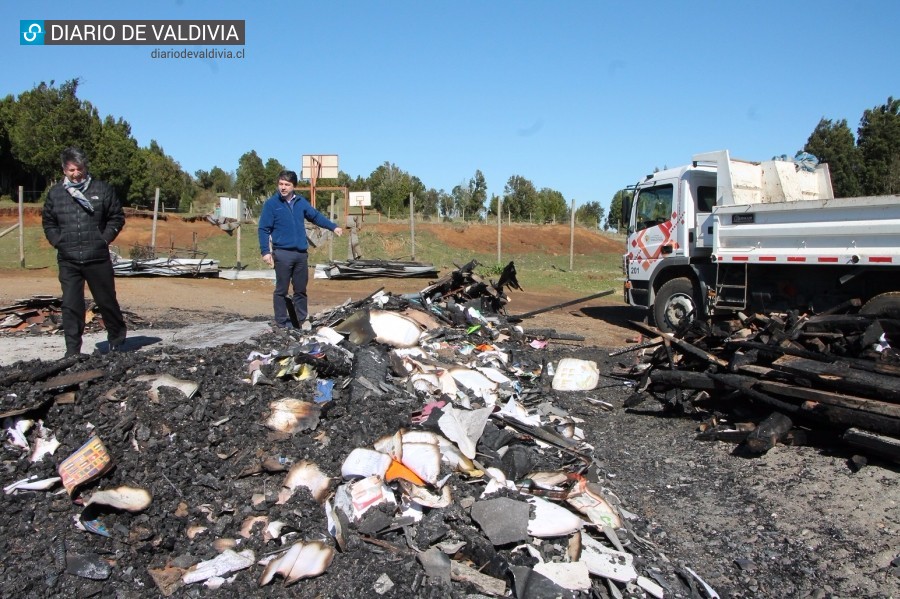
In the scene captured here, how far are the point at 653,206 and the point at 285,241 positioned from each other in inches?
287

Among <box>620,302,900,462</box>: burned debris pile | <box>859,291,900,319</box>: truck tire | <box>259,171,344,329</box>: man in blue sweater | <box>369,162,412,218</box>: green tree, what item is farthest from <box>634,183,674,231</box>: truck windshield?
<box>369,162,412,218</box>: green tree

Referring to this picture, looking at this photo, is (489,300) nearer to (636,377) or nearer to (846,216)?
(636,377)

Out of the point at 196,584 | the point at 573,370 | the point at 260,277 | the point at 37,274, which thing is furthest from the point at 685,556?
the point at 37,274

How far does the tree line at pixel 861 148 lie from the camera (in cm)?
3016

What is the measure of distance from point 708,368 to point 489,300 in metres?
3.83

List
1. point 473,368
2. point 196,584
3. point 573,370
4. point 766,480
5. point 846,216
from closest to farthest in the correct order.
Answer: point 196,584 → point 766,480 → point 473,368 → point 573,370 → point 846,216

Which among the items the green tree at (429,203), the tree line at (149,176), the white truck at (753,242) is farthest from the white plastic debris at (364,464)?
the green tree at (429,203)

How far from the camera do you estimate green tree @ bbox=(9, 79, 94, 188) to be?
37.3 meters

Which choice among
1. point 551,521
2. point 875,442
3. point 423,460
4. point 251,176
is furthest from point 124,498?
point 251,176

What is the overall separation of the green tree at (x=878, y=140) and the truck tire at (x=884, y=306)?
24402 mm

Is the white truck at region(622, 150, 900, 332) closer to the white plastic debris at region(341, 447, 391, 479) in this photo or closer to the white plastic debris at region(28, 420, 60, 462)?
the white plastic debris at region(341, 447, 391, 479)

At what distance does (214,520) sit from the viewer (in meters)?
3.61

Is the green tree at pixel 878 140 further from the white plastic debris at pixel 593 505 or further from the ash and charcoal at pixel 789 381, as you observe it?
the white plastic debris at pixel 593 505

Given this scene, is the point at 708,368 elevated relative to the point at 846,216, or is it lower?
lower
